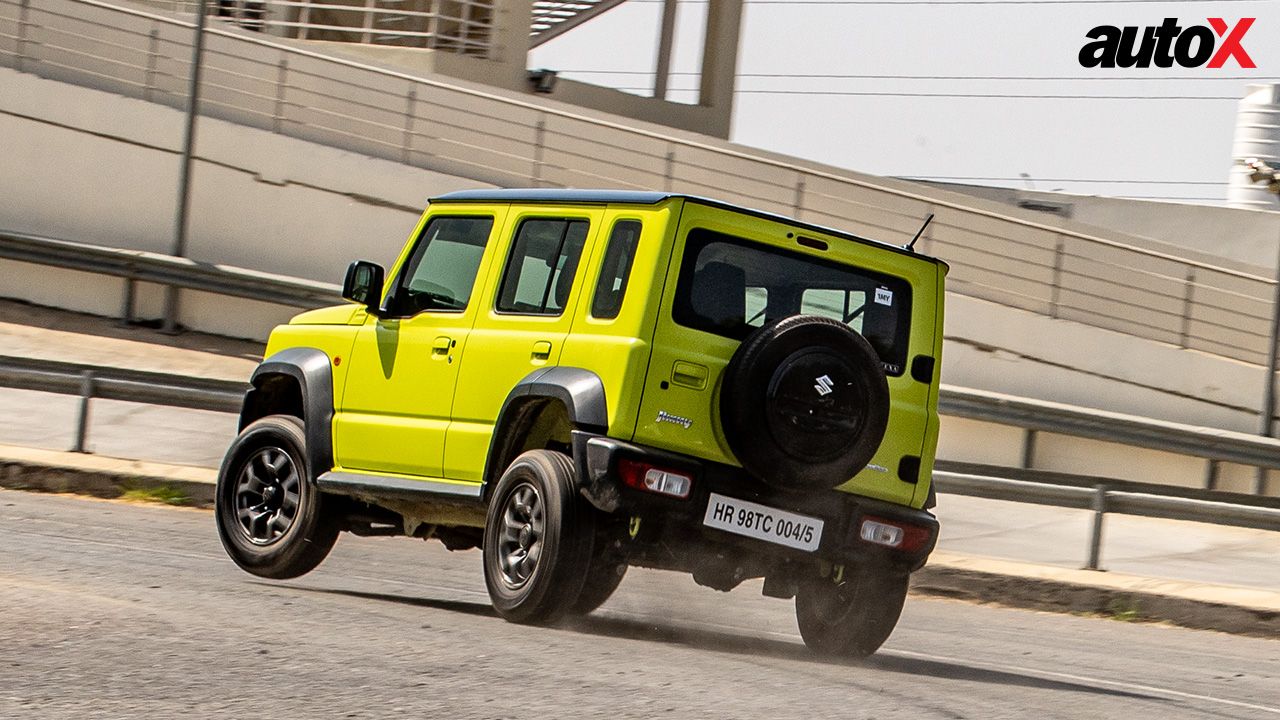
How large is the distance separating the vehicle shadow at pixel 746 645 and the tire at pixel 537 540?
10.3 inches

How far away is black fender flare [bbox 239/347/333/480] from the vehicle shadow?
25.8 inches

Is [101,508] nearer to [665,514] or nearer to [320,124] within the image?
[665,514]

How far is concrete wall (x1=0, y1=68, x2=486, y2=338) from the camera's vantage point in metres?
24.0

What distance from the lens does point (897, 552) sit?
25.5 ft

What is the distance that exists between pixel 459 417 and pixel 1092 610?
5318 millimetres

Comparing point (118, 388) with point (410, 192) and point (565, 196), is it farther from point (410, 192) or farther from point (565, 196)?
point (410, 192)

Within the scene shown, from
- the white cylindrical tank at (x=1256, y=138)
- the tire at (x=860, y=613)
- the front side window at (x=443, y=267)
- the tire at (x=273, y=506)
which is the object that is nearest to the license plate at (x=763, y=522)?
the tire at (x=860, y=613)

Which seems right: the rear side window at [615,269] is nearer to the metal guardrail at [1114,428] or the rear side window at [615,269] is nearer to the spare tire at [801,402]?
the spare tire at [801,402]

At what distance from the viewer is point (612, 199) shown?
25.0 ft

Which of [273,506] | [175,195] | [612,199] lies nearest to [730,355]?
[612,199]

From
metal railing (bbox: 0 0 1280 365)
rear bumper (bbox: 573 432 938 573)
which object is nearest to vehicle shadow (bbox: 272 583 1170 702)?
rear bumper (bbox: 573 432 938 573)

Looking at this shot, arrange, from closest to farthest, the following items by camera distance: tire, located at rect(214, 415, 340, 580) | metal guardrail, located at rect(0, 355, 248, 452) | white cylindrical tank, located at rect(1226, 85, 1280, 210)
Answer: tire, located at rect(214, 415, 340, 580)
metal guardrail, located at rect(0, 355, 248, 452)
white cylindrical tank, located at rect(1226, 85, 1280, 210)

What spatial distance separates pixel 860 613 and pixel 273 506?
3091mm

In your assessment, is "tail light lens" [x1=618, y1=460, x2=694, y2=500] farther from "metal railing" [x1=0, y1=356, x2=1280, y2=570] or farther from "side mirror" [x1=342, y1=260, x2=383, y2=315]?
"metal railing" [x1=0, y1=356, x2=1280, y2=570]
